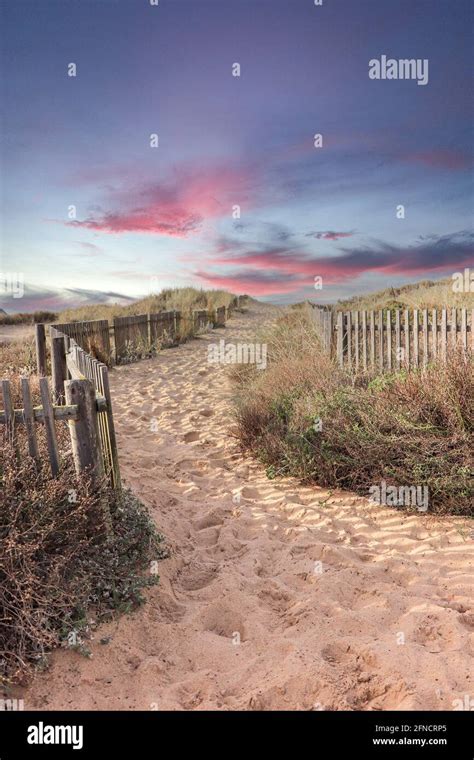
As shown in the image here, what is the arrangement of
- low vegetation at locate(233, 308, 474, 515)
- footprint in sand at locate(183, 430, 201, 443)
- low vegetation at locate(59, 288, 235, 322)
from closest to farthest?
low vegetation at locate(233, 308, 474, 515) → footprint in sand at locate(183, 430, 201, 443) → low vegetation at locate(59, 288, 235, 322)

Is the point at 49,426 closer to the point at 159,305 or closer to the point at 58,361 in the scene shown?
the point at 58,361

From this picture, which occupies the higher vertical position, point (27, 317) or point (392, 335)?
point (27, 317)

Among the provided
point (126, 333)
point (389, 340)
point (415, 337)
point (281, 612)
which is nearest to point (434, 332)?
point (415, 337)

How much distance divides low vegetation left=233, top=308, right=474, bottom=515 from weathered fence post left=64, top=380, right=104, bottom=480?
2712 mm

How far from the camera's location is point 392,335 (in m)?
11.0

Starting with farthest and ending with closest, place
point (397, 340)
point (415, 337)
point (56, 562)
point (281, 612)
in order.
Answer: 1. point (397, 340)
2. point (415, 337)
3. point (281, 612)
4. point (56, 562)

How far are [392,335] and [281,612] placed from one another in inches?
320

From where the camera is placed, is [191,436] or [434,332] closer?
[191,436]

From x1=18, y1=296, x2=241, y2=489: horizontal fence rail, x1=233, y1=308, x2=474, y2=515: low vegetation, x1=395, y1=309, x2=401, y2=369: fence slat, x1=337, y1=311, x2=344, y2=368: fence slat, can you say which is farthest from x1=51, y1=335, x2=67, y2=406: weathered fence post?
x1=395, y1=309, x2=401, y2=369: fence slat

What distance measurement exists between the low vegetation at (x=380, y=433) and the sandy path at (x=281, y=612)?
0.95ft

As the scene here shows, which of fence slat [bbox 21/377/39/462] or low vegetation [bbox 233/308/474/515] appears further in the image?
low vegetation [bbox 233/308/474/515]

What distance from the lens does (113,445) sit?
4355mm

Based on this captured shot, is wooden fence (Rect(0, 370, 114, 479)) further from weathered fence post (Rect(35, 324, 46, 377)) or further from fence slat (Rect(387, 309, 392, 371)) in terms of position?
fence slat (Rect(387, 309, 392, 371))

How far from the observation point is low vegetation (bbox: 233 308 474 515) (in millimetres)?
5250
